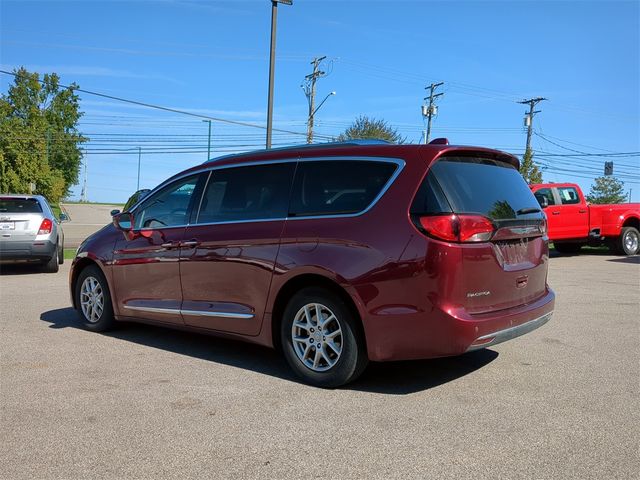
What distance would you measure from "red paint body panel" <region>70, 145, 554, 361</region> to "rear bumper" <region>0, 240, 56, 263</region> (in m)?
6.74

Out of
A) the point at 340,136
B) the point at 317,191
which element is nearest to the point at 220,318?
the point at 317,191

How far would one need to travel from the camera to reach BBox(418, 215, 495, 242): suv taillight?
13.0 ft

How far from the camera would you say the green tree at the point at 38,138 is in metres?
58.6

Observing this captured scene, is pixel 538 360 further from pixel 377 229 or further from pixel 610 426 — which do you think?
pixel 377 229

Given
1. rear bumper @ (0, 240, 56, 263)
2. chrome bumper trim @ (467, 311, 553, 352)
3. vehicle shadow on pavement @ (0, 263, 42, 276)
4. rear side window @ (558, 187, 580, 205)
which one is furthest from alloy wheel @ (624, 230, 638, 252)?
vehicle shadow on pavement @ (0, 263, 42, 276)

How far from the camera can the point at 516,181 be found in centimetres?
484

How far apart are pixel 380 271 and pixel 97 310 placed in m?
3.74

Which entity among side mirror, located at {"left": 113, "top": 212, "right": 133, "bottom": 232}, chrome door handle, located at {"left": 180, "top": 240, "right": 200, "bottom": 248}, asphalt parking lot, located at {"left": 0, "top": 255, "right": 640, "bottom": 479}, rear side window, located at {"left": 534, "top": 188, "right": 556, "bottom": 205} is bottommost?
asphalt parking lot, located at {"left": 0, "top": 255, "right": 640, "bottom": 479}

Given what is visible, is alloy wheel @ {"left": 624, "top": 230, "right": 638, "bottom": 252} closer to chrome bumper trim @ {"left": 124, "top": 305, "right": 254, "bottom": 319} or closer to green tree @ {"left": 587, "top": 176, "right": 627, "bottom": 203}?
chrome bumper trim @ {"left": 124, "top": 305, "right": 254, "bottom": 319}

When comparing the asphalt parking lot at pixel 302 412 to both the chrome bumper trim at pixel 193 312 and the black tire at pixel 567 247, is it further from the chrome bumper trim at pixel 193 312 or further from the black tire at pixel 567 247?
the black tire at pixel 567 247

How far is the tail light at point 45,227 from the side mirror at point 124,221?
5813 mm

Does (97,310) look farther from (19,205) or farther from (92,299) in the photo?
(19,205)


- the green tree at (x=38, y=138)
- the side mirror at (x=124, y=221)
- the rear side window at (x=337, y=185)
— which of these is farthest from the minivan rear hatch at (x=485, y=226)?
the green tree at (x=38, y=138)

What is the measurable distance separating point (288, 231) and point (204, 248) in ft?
3.23
